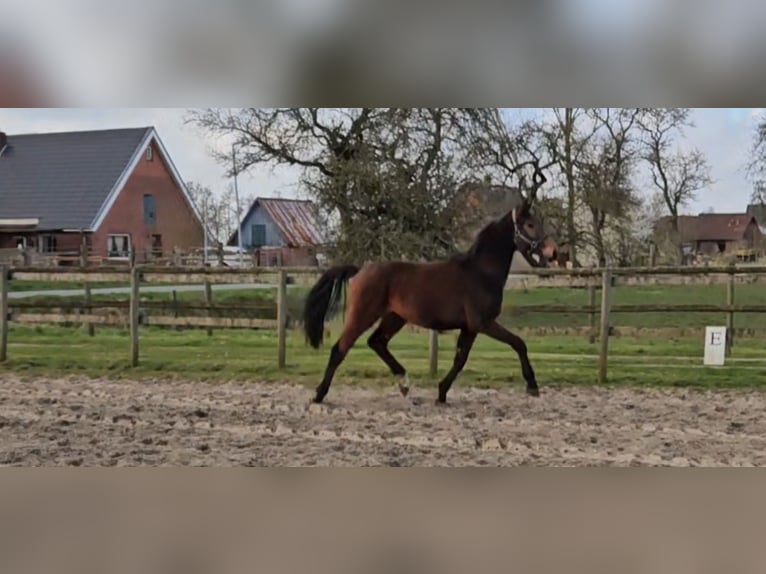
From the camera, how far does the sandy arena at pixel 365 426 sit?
390 centimetres

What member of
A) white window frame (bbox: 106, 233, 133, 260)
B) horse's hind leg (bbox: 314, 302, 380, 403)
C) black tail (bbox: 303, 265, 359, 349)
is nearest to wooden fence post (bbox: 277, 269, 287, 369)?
black tail (bbox: 303, 265, 359, 349)

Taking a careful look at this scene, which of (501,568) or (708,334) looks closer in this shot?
(501,568)

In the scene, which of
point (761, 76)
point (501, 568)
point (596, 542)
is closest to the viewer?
point (501, 568)

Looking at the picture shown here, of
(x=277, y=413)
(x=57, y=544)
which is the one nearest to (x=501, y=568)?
(x=277, y=413)

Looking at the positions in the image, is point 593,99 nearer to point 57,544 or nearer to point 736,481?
point 736,481

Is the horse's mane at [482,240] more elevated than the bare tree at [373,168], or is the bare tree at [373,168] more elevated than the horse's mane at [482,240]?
the bare tree at [373,168]

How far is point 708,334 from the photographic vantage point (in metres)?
4.03

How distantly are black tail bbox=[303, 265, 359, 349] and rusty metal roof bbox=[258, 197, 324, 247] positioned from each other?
168mm

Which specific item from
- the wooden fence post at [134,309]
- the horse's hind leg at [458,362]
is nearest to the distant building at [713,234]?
the horse's hind leg at [458,362]

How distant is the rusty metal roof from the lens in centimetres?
394

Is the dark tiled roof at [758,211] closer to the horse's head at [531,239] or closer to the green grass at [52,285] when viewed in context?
the horse's head at [531,239]

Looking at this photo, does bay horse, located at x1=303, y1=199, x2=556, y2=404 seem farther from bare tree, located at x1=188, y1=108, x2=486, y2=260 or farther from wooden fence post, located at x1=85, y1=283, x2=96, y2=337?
wooden fence post, located at x1=85, y1=283, x2=96, y2=337

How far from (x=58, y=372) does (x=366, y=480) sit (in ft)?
4.99

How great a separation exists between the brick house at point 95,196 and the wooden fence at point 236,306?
12cm
